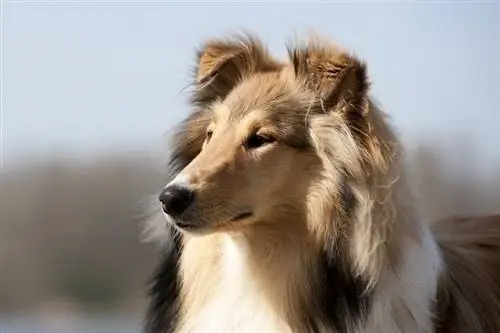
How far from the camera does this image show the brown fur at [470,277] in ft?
4.94

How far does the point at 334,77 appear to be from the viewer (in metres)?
1.41

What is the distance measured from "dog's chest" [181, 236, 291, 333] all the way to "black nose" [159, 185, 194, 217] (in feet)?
0.65

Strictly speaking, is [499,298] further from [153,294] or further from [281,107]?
[153,294]

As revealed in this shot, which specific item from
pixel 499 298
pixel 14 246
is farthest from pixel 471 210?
pixel 14 246

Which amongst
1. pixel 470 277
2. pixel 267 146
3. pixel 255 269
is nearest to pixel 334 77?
pixel 267 146

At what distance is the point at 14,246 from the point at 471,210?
4.26 ft

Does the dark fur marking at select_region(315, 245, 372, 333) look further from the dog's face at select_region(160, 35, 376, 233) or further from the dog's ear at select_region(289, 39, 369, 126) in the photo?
the dog's ear at select_region(289, 39, 369, 126)

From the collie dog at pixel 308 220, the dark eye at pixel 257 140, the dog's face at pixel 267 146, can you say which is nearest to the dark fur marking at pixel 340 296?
the collie dog at pixel 308 220

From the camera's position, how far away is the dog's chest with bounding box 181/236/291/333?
4.78 feet

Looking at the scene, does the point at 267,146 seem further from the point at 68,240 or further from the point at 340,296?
the point at 68,240

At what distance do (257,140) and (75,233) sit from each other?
3.14 ft

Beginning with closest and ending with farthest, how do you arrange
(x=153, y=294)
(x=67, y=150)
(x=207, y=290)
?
(x=207, y=290), (x=153, y=294), (x=67, y=150)

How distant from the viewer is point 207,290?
5.01ft

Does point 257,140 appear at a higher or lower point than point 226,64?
lower
